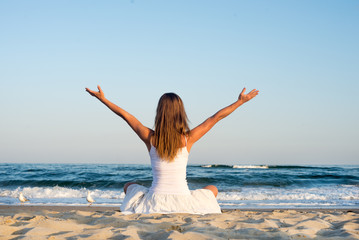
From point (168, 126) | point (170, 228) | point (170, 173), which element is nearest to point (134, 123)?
point (168, 126)

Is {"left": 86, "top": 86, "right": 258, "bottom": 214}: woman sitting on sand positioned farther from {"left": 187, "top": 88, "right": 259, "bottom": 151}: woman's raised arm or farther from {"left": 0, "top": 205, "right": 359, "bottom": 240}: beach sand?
{"left": 0, "top": 205, "right": 359, "bottom": 240}: beach sand

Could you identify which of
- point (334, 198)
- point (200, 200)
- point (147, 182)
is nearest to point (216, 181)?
point (147, 182)

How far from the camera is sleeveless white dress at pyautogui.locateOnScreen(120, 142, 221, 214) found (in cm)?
405

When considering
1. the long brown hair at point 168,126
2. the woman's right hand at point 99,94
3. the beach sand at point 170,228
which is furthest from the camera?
the woman's right hand at point 99,94

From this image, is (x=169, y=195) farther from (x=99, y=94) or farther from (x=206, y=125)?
(x=99, y=94)

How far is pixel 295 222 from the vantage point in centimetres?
395

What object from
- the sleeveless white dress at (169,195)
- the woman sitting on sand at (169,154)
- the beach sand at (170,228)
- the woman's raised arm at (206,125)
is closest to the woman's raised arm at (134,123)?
the woman sitting on sand at (169,154)

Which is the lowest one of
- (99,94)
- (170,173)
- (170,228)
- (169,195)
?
(170,228)

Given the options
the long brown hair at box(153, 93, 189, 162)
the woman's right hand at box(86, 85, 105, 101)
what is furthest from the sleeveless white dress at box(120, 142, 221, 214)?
the woman's right hand at box(86, 85, 105, 101)

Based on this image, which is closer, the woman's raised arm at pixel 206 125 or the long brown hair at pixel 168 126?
the long brown hair at pixel 168 126

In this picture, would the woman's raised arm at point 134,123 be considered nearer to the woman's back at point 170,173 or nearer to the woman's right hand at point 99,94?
the woman's right hand at point 99,94

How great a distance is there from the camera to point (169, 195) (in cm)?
413

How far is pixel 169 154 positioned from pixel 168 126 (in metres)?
0.31

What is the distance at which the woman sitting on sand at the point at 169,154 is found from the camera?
3967mm
